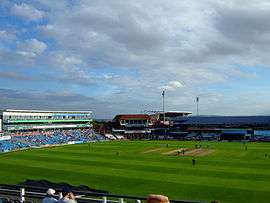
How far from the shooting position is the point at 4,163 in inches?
2122

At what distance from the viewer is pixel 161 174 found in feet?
135

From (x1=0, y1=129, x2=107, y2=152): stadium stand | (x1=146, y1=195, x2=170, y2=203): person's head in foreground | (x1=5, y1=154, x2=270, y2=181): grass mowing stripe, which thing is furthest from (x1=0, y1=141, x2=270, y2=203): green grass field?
(x1=146, y1=195, x2=170, y2=203): person's head in foreground

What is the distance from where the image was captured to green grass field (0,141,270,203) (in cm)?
3191

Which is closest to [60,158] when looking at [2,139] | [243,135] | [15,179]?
[15,179]

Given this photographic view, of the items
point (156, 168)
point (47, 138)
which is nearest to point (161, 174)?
point (156, 168)

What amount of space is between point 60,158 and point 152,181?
81.2 ft

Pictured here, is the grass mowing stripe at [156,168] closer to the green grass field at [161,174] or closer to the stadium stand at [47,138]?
the green grass field at [161,174]

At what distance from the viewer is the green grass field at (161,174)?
105 ft

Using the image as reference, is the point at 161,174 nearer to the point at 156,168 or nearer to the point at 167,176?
the point at 167,176

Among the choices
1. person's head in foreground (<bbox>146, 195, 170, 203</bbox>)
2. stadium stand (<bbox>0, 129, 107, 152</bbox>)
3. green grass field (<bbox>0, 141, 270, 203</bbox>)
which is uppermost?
person's head in foreground (<bbox>146, 195, 170, 203</bbox>)

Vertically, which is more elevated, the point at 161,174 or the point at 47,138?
the point at 47,138

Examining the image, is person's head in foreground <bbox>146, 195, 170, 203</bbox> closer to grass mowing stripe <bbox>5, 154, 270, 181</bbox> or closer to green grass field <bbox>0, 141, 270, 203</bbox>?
green grass field <bbox>0, 141, 270, 203</bbox>

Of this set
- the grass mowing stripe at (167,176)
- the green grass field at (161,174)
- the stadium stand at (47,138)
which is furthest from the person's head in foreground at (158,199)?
the stadium stand at (47,138)

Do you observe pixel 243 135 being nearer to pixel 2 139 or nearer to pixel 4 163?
pixel 2 139
